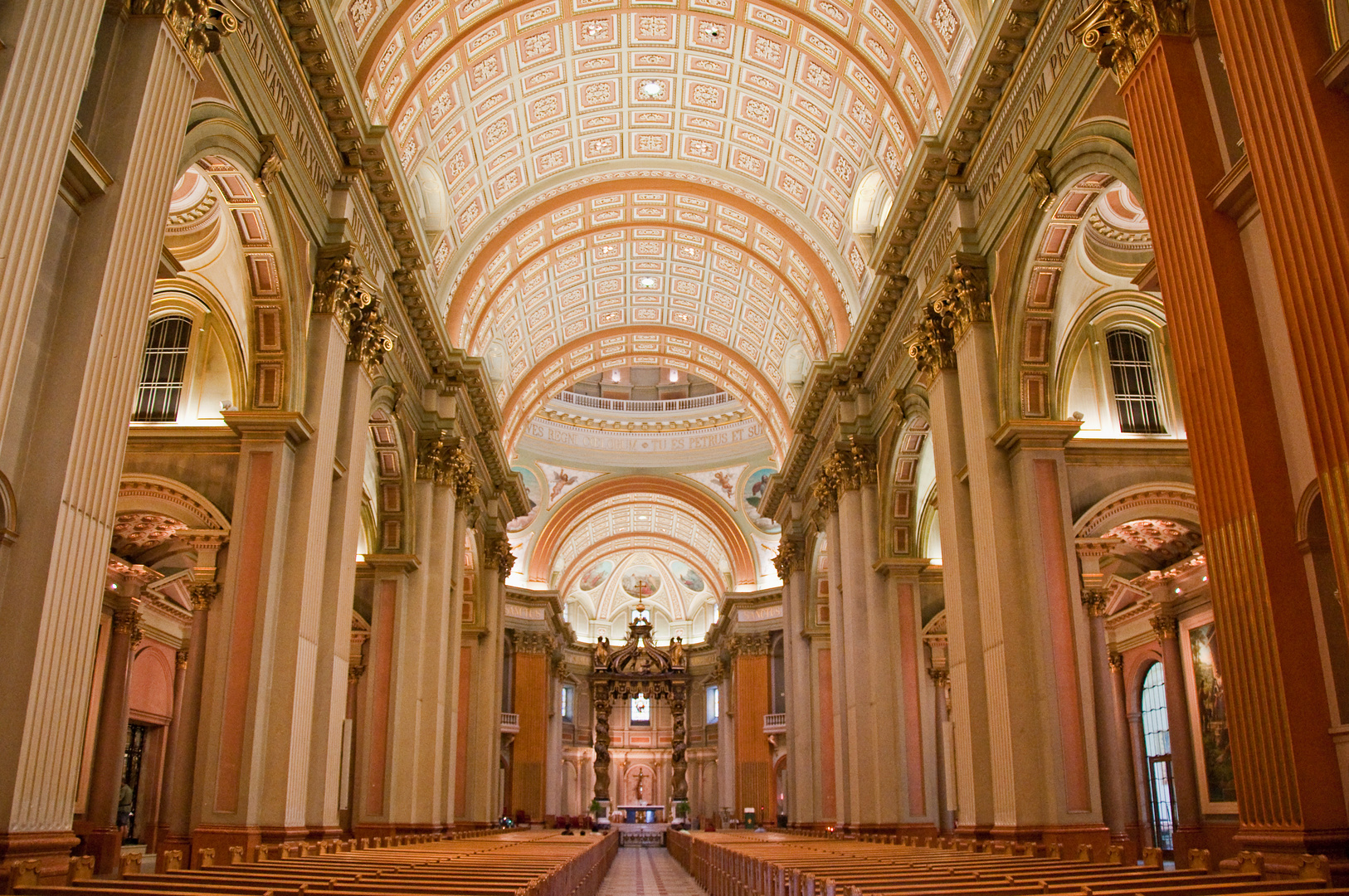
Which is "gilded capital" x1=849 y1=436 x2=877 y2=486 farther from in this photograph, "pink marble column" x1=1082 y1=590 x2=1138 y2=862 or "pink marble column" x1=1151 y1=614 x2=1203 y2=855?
"pink marble column" x1=1151 y1=614 x2=1203 y2=855

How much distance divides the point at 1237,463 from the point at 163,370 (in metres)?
14.5

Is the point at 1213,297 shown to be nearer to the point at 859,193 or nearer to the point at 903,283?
the point at 903,283

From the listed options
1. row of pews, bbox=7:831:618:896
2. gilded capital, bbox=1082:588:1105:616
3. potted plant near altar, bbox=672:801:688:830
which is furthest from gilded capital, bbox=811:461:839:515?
potted plant near altar, bbox=672:801:688:830

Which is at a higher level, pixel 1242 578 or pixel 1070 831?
pixel 1242 578

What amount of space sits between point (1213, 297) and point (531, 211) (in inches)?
699

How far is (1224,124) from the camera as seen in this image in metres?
8.30

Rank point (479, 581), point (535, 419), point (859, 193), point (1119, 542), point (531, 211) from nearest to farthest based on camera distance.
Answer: point (1119, 542) → point (859, 193) → point (531, 211) → point (479, 581) → point (535, 419)

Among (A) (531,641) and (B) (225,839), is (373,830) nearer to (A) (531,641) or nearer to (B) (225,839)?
(B) (225,839)

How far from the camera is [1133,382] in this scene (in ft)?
53.3


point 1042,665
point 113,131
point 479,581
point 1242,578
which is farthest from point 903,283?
point 479,581

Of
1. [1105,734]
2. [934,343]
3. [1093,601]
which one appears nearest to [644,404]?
[934,343]

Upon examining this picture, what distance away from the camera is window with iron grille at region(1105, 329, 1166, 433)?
1586 centimetres

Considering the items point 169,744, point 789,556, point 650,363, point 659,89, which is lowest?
point 169,744

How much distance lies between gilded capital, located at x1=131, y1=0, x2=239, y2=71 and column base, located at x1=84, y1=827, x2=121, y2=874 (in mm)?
10356
